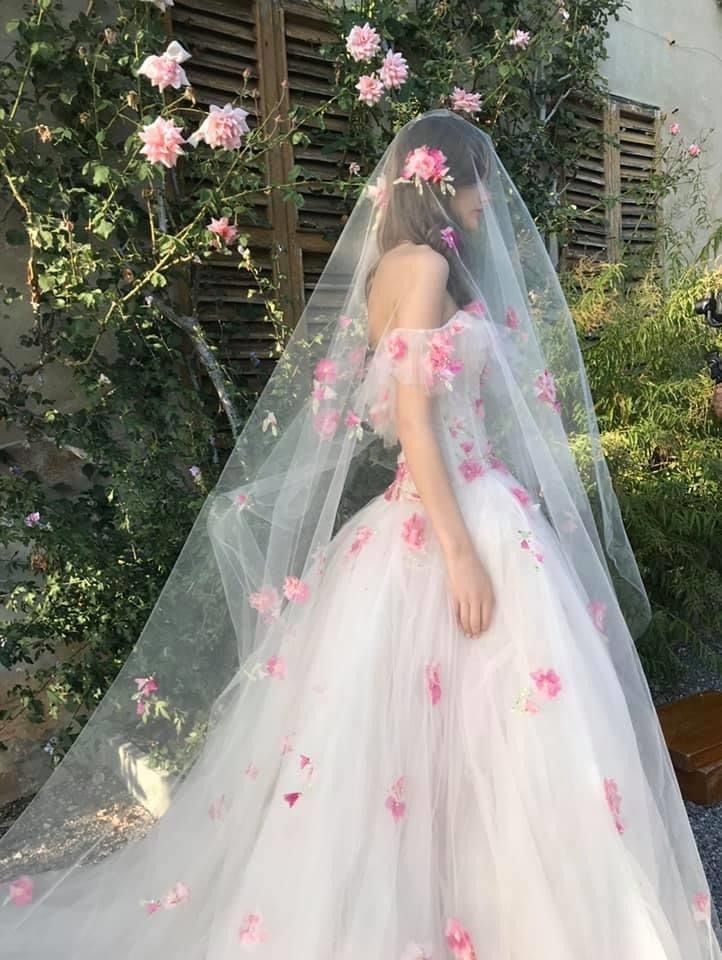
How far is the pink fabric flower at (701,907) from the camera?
1481 mm

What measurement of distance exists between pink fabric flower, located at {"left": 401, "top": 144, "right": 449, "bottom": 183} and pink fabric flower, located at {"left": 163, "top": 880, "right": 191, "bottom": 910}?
157 cm

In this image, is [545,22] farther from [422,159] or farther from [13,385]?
[13,385]

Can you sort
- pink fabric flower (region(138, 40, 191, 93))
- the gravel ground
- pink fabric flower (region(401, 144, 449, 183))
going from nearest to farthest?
pink fabric flower (region(401, 144, 449, 183)), pink fabric flower (region(138, 40, 191, 93)), the gravel ground

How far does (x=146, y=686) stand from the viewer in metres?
1.82

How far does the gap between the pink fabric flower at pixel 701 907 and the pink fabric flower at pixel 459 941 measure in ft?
1.45

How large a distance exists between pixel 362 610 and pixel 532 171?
2.68 m

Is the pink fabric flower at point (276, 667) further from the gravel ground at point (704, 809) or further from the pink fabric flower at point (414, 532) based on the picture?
the gravel ground at point (704, 809)

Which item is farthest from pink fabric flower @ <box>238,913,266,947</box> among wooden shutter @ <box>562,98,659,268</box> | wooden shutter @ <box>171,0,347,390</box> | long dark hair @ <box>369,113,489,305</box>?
wooden shutter @ <box>562,98,659,268</box>

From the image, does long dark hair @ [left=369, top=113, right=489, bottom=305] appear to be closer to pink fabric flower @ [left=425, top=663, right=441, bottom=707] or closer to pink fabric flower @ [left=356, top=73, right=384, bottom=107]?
pink fabric flower @ [left=425, top=663, right=441, bottom=707]

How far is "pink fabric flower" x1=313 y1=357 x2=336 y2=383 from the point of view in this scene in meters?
1.75

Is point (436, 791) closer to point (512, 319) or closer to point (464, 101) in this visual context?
point (512, 319)

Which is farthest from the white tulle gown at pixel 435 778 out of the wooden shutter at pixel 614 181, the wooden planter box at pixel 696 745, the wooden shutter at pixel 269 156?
the wooden shutter at pixel 614 181

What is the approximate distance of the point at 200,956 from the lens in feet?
5.21

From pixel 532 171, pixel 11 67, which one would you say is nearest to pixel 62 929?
pixel 11 67
